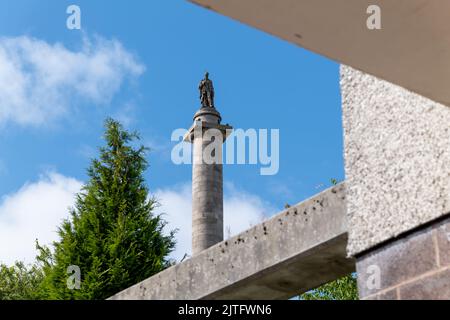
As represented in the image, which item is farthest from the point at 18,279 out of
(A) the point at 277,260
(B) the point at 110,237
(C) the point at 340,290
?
(A) the point at 277,260

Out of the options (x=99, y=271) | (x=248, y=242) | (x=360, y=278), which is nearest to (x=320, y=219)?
(x=248, y=242)

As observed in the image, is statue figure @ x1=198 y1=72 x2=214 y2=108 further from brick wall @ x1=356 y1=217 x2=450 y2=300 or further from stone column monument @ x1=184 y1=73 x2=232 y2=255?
brick wall @ x1=356 y1=217 x2=450 y2=300

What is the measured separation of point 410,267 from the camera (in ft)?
10.0

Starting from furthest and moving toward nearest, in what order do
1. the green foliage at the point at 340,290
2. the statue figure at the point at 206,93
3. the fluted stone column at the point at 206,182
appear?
the statue figure at the point at 206,93 → the fluted stone column at the point at 206,182 → the green foliage at the point at 340,290

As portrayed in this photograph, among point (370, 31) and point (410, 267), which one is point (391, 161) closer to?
point (410, 267)

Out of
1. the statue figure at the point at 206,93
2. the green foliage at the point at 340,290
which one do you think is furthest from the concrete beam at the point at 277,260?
the statue figure at the point at 206,93

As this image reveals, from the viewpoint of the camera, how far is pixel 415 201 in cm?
308

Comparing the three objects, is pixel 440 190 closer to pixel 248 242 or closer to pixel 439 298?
pixel 439 298

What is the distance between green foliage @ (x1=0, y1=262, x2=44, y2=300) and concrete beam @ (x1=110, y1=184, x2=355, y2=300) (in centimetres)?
2262

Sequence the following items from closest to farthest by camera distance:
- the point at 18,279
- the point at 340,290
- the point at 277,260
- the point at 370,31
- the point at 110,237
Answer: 1. the point at 370,31
2. the point at 277,260
3. the point at 340,290
4. the point at 110,237
5. the point at 18,279

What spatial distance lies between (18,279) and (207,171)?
10.2m

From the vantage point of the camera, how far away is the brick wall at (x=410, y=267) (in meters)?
2.94

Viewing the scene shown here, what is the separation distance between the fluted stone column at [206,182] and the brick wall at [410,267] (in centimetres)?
1814

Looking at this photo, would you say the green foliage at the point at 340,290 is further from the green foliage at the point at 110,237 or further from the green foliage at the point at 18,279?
the green foliage at the point at 18,279
